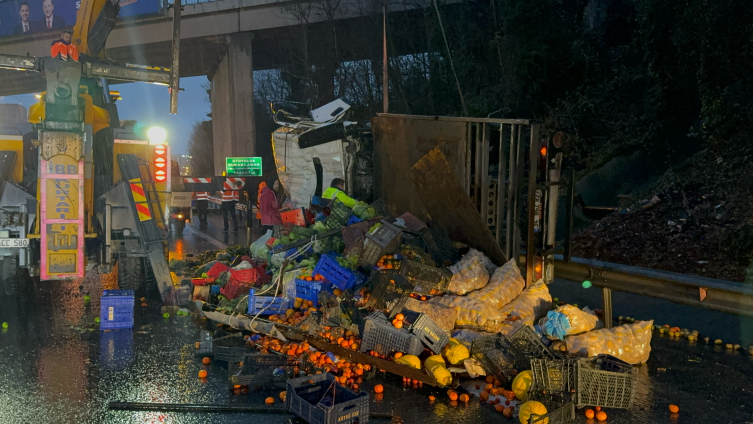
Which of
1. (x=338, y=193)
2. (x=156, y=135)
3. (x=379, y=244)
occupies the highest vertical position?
(x=156, y=135)

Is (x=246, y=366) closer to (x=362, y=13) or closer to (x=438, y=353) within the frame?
(x=438, y=353)

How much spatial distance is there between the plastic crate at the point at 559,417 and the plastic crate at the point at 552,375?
0.34m

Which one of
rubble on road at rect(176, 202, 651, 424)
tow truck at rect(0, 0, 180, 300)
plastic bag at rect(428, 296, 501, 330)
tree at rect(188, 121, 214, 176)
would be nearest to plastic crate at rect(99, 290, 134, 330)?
tow truck at rect(0, 0, 180, 300)

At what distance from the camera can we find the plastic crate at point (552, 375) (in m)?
5.41

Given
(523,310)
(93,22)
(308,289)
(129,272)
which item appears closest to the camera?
(523,310)

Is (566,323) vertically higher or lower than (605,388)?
higher

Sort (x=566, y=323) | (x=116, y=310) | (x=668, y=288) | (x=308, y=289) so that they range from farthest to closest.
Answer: (x=308, y=289), (x=116, y=310), (x=668, y=288), (x=566, y=323)

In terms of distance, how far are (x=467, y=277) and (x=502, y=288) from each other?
22.6 inches

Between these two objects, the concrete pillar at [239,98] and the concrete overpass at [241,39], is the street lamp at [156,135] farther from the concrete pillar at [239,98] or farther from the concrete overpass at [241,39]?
the concrete pillar at [239,98]

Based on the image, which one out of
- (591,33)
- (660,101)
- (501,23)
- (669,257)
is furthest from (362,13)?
(669,257)

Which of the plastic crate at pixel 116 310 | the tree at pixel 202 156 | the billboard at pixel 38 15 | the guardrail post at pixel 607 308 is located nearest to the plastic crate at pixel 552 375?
the guardrail post at pixel 607 308

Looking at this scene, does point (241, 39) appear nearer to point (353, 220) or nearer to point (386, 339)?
point (353, 220)

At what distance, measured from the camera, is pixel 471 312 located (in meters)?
7.25

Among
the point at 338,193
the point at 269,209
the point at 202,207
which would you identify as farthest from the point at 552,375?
the point at 202,207
